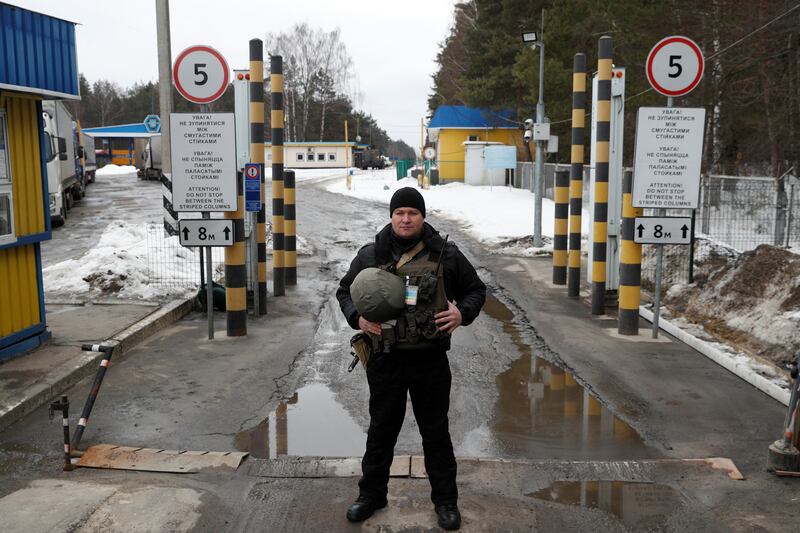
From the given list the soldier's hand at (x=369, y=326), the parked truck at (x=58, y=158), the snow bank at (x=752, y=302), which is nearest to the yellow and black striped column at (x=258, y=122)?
the snow bank at (x=752, y=302)

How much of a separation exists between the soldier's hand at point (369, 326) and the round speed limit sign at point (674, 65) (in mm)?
5852

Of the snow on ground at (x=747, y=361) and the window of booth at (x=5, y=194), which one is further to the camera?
the window of booth at (x=5, y=194)

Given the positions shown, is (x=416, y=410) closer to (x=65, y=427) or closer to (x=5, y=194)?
(x=65, y=427)

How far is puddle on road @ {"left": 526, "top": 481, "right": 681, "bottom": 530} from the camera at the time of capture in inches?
183

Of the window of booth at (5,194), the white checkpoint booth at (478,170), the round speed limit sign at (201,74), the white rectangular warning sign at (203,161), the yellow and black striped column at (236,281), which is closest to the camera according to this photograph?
the window of booth at (5,194)

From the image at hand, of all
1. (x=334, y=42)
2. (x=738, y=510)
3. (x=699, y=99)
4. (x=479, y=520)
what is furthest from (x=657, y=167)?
(x=334, y=42)

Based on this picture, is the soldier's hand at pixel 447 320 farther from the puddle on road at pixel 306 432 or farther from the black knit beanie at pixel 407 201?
the puddle on road at pixel 306 432

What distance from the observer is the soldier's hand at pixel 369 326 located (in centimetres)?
438

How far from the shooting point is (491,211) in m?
28.2

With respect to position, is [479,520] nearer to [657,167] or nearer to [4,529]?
[4,529]

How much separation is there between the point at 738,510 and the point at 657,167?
5057 mm

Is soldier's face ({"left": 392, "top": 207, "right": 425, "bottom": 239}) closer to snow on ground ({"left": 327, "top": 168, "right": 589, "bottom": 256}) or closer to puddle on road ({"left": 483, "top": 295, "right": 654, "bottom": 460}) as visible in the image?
puddle on road ({"left": 483, "top": 295, "right": 654, "bottom": 460})

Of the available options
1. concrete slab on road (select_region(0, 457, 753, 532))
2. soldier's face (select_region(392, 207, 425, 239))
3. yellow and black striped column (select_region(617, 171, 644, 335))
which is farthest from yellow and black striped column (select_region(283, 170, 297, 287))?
soldier's face (select_region(392, 207, 425, 239))

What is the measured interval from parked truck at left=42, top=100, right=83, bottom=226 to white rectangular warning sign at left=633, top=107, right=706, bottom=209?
16019 millimetres
